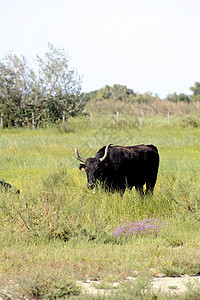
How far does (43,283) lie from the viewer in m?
5.08

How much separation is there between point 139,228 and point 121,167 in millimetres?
2883

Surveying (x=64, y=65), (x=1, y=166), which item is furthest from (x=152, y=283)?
(x=64, y=65)

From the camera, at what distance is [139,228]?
26.6 ft

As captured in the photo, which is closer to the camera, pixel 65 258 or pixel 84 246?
pixel 65 258

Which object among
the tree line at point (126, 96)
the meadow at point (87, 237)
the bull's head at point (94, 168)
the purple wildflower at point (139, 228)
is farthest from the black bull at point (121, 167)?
the tree line at point (126, 96)

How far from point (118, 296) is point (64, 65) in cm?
3416

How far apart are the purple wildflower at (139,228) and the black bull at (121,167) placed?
6.46 ft

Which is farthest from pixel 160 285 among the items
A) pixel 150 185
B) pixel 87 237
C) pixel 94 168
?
pixel 150 185

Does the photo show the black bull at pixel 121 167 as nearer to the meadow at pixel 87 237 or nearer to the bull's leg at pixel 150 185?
the bull's leg at pixel 150 185

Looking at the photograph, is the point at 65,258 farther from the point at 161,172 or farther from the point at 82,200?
the point at 161,172

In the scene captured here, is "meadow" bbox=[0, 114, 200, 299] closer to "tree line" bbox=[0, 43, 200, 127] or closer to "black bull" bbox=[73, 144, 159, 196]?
"black bull" bbox=[73, 144, 159, 196]

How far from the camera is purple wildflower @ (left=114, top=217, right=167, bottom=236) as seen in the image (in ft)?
26.0

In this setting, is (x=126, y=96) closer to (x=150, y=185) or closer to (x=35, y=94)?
(x=35, y=94)

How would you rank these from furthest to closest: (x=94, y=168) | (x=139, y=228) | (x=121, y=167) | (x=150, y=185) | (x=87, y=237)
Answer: (x=150, y=185), (x=121, y=167), (x=94, y=168), (x=139, y=228), (x=87, y=237)
